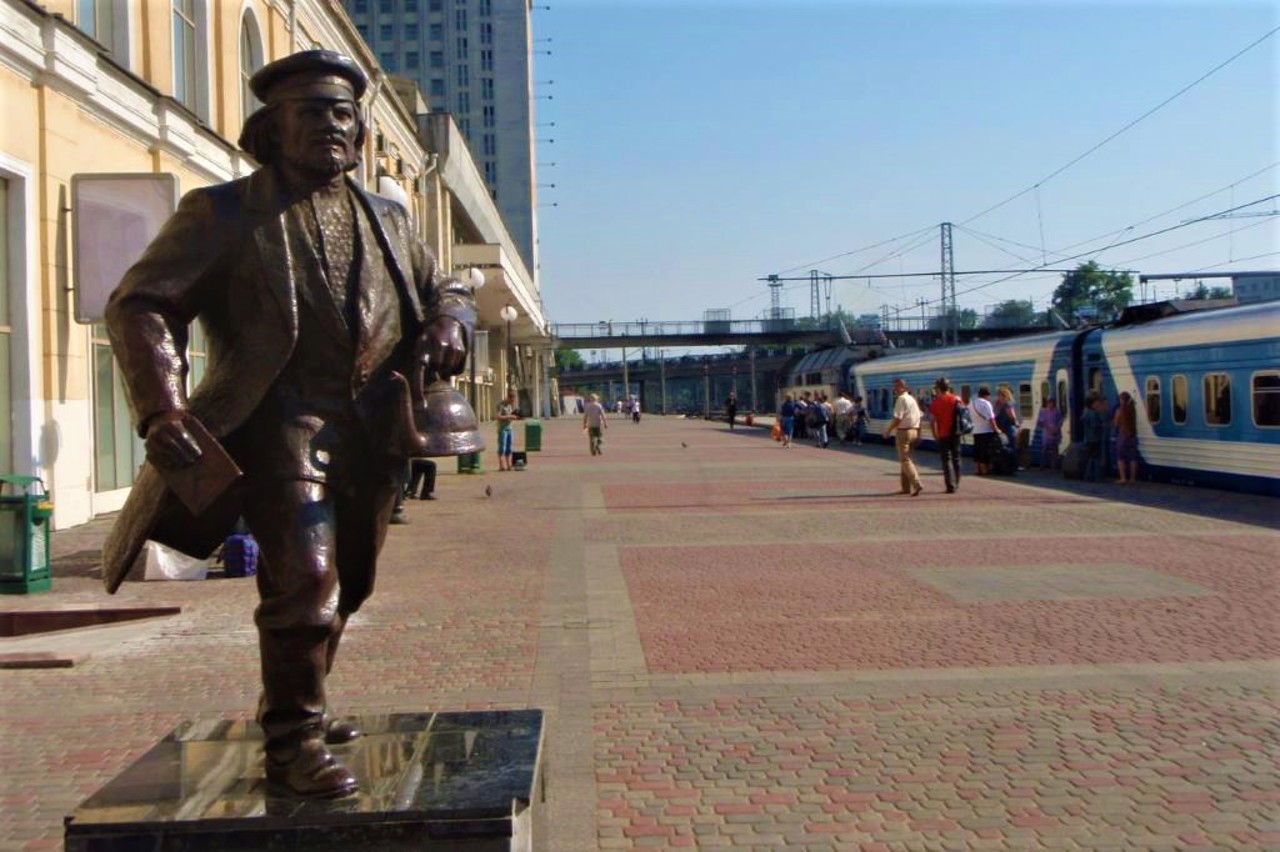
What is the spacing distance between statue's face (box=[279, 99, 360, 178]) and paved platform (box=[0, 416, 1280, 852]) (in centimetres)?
250

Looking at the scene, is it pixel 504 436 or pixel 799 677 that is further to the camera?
pixel 504 436

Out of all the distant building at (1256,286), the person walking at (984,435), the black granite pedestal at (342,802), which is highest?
the distant building at (1256,286)

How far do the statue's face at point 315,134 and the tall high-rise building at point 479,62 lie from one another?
116m

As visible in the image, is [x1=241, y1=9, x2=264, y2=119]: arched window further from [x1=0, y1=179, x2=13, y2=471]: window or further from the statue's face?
the statue's face

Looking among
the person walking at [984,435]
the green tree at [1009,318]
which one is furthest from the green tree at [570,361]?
the person walking at [984,435]

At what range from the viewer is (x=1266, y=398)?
17.9 meters

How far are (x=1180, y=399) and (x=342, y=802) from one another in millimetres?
19283

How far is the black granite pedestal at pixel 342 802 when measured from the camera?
3.30 metres

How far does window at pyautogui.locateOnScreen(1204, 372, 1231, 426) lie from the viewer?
61.9 feet

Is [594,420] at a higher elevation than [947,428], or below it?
higher

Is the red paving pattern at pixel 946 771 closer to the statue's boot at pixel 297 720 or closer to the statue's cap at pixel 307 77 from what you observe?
the statue's boot at pixel 297 720

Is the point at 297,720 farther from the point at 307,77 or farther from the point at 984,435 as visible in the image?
the point at 984,435

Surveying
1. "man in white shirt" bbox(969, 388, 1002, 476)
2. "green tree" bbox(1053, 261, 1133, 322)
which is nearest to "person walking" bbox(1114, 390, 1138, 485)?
"man in white shirt" bbox(969, 388, 1002, 476)

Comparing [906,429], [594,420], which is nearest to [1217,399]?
[906,429]
